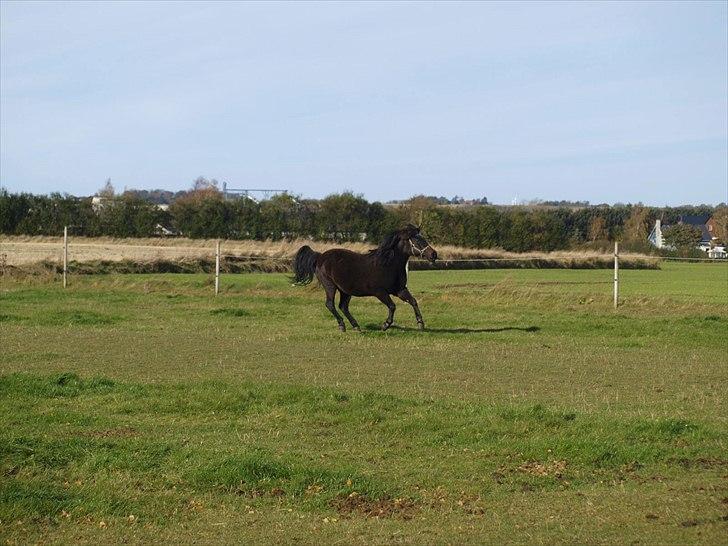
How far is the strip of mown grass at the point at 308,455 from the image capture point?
22.1 feet

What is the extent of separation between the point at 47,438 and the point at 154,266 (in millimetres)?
27159

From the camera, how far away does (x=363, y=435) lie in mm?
8773

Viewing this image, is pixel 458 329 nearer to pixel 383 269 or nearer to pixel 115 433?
pixel 383 269

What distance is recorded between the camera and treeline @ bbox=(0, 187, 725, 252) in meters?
49.8

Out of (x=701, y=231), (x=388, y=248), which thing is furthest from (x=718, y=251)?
(x=388, y=248)

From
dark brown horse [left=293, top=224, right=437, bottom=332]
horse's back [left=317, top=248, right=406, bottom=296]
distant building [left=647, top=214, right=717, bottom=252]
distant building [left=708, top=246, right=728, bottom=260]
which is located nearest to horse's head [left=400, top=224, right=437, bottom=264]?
dark brown horse [left=293, top=224, right=437, bottom=332]

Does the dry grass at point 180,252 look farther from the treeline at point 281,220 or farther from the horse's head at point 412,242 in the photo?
the horse's head at point 412,242

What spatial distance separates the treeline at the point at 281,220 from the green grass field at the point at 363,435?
31.8 meters

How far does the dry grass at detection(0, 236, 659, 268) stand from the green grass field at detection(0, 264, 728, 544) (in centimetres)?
1809

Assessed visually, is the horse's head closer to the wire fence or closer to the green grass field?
the green grass field

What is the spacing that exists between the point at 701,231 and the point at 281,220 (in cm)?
3704

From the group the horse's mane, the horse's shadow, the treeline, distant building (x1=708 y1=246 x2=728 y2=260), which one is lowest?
the horse's shadow

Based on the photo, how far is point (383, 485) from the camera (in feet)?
23.3

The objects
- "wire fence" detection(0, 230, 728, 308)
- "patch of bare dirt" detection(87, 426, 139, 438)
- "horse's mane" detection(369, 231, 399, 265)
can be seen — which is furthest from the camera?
"wire fence" detection(0, 230, 728, 308)
